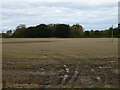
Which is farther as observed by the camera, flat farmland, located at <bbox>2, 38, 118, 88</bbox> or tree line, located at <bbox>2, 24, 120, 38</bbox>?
tree line, located at <bbox>2, 24, 120, 38</bbox>

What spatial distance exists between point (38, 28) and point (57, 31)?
8.12 meters

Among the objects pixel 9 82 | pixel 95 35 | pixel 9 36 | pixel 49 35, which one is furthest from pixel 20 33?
pixel 9 82

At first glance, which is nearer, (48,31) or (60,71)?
(60,71)

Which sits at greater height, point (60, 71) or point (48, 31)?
point (48, 31)

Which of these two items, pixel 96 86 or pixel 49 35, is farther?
pixel 49 35

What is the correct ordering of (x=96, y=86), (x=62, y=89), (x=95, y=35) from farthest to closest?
(x=95, y=35)
(x=96, y=86)
(x=62, y=89)

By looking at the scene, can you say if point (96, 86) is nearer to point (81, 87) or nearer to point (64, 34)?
point (81, 87)

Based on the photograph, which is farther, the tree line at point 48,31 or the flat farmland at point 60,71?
the tree line at point 48,31

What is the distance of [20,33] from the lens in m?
110

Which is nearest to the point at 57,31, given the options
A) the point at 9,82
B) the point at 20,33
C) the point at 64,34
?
the point at 64,34

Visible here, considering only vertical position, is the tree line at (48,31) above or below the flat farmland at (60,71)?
above

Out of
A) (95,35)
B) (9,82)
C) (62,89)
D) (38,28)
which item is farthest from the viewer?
(95,35)

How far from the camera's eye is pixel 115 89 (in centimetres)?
808

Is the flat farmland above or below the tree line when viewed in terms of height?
below
